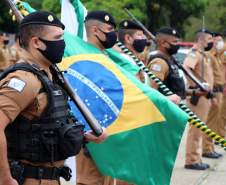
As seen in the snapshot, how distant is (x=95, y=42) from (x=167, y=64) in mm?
1502

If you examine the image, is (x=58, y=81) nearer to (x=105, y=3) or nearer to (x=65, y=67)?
(x=65, y=67)

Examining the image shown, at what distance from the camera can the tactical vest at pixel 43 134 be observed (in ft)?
8.83

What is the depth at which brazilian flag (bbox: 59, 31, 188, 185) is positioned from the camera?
3.98 m

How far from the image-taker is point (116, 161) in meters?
4.04

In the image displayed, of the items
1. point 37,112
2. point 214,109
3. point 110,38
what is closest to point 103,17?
point 110,38

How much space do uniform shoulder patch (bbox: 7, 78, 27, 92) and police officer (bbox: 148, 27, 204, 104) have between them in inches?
116

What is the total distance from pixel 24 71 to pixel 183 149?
608cm

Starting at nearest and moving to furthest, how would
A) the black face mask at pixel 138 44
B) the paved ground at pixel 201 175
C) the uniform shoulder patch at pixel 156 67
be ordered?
the black face mask at pixel 138 44 → the uniform shoulder patch at pixel 156 67 → the paved ground at pixel 201 175

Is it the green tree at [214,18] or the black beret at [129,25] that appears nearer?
the black beret at [129,25]

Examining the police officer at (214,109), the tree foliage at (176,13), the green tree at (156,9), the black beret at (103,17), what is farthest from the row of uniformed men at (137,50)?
the tree foliage at (176,13)

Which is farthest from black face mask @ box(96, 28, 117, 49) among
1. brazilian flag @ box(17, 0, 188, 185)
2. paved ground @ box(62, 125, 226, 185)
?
paved ground @ box(62, 125, 226, 185)

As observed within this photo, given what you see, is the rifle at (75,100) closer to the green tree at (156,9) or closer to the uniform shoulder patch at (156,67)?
the uniform shoulder patch at (156,67)

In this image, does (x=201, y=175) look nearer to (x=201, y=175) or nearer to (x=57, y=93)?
(x=201, y=175)

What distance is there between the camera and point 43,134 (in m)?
2.70
